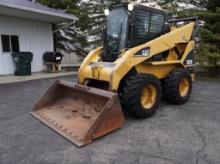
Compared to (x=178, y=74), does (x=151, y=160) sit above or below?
below

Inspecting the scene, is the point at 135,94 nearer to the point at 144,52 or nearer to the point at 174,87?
the point at 144,52

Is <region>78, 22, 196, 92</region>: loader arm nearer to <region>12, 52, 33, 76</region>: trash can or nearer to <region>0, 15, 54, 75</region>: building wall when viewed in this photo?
<region>12, 52, 33, 76</region>: trash can

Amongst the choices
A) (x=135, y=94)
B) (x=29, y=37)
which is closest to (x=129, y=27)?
(x=135, y=94)

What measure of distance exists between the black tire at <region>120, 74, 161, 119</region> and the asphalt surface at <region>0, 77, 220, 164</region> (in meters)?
0.17

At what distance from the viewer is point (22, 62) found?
10.4 meters

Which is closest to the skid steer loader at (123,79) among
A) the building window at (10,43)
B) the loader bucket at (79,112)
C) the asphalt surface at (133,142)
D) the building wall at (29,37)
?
the loader bucket at (79,112)

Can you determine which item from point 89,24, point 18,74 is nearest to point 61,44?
point 89,24

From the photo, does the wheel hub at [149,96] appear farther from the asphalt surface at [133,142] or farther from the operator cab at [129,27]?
the operator cab at [129,27]

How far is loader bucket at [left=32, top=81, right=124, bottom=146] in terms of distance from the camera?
344 cm

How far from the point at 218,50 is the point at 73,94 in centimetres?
659

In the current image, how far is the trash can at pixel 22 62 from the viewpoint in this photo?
1036 cm

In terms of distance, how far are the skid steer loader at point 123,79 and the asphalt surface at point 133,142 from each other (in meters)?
0.20

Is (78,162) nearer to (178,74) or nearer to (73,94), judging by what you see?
(73,94)

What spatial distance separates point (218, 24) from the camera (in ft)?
29.3
